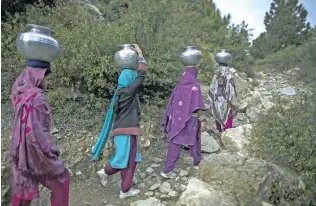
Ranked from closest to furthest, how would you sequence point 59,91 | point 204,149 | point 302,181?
point 302,181, point 59,91, point 204,149

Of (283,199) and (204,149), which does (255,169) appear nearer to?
(283,199)

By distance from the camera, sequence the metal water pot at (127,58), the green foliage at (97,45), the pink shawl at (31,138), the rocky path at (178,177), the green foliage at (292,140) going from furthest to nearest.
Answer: the green foliage at (97,45) → the green foliage at (292,140) → the metal water pot at (127,58) → the rocky path at (178,177) → the pink shawl at (31,138)

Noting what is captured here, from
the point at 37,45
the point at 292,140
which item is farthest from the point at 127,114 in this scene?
the point at 292,140

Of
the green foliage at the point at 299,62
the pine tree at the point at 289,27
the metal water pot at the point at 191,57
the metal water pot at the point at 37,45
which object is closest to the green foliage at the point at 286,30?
the pine tree at the point at 289,27

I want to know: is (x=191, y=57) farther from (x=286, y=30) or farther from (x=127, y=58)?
(x=286, y=30)

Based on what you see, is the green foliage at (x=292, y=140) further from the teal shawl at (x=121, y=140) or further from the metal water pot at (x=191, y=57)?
the teal shawl at (x=121, y=140)

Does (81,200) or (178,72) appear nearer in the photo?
(81,200)

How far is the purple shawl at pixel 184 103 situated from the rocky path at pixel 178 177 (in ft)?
1.91

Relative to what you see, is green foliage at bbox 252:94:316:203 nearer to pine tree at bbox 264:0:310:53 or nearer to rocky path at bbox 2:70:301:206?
rocky path at bbox 2:70:301:206

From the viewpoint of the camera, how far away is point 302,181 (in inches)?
160

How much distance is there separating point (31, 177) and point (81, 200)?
5.20 ft

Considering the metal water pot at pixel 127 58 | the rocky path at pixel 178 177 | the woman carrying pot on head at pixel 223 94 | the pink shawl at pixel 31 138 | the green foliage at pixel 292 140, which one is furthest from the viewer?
the woman carrying pot on head at pixel 223 94

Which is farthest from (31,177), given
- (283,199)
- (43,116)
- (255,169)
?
(283,199)

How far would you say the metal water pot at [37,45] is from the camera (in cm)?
283
